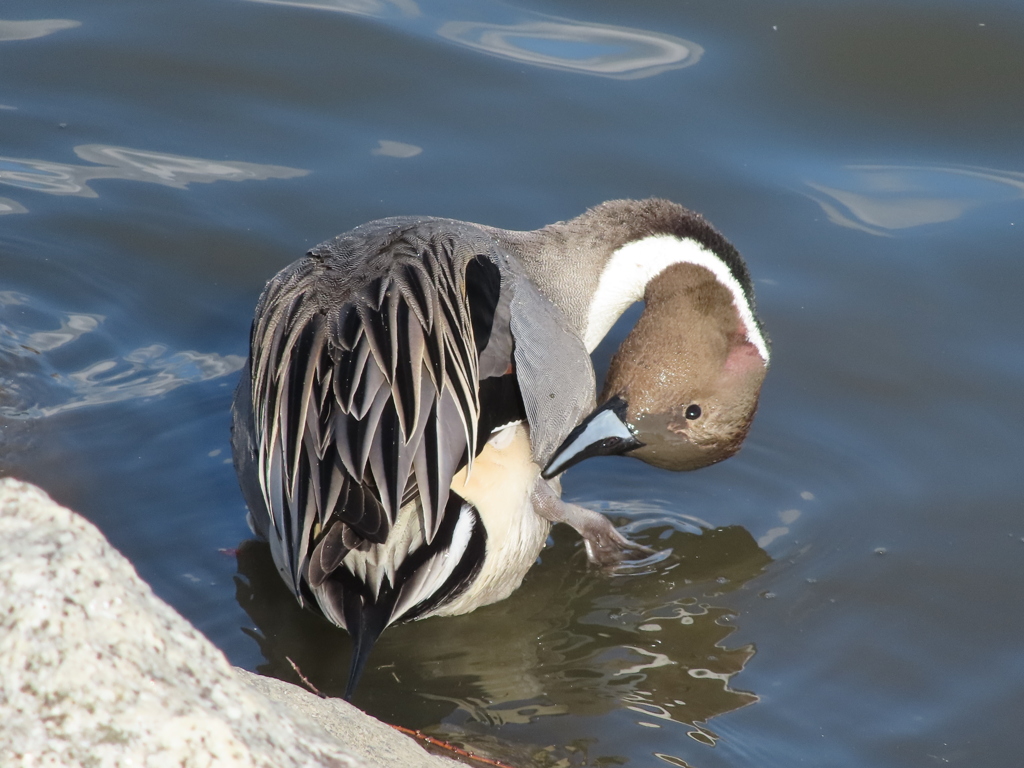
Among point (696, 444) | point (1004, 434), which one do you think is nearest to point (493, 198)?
point (696, 444)

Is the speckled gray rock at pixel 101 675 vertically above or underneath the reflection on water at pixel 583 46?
underneath

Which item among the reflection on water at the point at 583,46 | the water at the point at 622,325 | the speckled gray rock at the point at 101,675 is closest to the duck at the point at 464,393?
the water at the point at 622,325

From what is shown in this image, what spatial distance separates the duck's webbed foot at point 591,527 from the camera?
3.64 metres

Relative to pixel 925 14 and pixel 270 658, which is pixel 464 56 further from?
pixel 270 658

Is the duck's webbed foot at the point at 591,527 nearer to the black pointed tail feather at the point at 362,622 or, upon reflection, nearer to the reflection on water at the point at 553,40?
the black pointed tail feather at the point at 362,622

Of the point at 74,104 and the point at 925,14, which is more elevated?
the point at 925,14

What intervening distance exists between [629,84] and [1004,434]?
2.71 metres

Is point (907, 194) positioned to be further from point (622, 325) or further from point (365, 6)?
point (365, 6)

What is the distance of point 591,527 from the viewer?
12.4 feet

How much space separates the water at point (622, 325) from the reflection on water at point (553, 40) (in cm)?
2

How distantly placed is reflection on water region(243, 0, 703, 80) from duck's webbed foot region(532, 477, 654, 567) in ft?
10.3

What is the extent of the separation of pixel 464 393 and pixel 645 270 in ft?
3.62

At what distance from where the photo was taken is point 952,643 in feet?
11.9

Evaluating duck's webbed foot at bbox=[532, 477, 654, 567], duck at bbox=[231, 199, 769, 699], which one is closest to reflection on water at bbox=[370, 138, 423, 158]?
duck at bbox=[231, 199, 769, 699]
